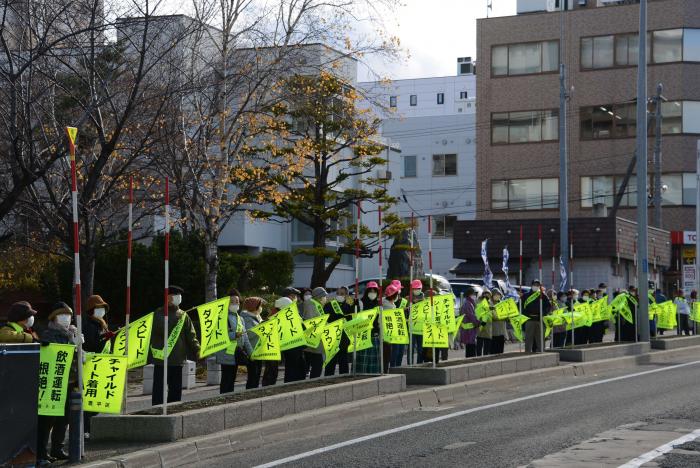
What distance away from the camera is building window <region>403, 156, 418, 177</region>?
6838 centimetres

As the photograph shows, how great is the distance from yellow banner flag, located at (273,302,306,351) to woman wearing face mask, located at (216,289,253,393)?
508 mm

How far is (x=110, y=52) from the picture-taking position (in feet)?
69.1

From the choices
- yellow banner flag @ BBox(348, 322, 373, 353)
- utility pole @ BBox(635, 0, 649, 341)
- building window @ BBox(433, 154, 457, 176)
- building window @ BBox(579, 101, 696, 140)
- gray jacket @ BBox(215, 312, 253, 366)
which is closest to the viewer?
gray jacket @ BBox(215, 312, 253, 366)

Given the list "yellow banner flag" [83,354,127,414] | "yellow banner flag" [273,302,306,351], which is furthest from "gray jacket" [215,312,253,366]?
"yellow banner flag" [83,354,127,414]

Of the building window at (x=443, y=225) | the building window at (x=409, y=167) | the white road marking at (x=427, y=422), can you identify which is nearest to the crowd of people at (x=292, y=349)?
the white road marking at (x=427, y=422)

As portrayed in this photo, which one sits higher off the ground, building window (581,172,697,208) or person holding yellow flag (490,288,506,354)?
building window (581,172,697,208)

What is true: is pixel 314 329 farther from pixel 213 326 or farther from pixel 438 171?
pixel 438 171

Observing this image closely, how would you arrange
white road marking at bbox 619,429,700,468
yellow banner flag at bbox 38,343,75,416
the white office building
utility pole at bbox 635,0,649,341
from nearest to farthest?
white road marking at bbox 619,429,700,468, yellow banner flag at bbox 38,343,75,416, utility pole at bbox 635,0,649,341, the white office building

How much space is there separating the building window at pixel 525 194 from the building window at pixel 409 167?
41.6 feet

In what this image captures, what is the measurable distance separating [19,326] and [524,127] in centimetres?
4654

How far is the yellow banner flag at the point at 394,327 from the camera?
1820 cm

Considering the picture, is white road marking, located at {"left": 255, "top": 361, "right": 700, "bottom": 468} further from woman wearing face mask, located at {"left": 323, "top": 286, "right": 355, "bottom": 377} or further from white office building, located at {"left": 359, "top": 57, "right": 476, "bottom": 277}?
white office building, located at {"left": 359, "top": 57, "right": 476, "bottom": 277}

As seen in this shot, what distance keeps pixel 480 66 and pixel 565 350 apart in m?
35.1

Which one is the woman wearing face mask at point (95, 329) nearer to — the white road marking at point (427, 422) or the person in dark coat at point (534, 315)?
the white road marking at point (427, 422)
